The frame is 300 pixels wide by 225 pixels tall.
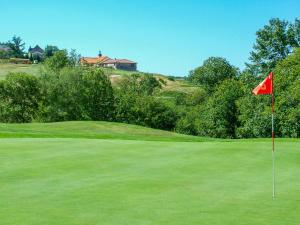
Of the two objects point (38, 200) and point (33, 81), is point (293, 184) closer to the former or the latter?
point (38, 200)

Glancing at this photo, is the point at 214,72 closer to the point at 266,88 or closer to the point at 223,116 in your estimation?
the point at 223,116

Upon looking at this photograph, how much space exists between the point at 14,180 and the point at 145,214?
4084mm

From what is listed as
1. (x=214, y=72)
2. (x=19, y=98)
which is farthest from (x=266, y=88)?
(x=214, y=72)

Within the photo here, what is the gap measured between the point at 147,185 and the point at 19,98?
51.8 meters

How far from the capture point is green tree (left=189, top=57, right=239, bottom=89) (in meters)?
90.2

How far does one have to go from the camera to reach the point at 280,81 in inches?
1891

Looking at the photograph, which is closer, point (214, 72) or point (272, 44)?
point (272, 44)

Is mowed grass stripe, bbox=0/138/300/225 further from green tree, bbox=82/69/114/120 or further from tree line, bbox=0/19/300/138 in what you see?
green tree, bbox=82/69/114/120

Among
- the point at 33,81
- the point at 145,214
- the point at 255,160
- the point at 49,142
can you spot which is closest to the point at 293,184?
the point at 255,160

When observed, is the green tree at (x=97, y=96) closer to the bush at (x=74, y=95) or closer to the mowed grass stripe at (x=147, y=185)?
the bush at (x=74, y=95)

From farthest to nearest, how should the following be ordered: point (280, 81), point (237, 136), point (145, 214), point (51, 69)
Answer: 1. point (51, 69)
2. point (237, 136)
3. point (280, 81)
4. point (145, 214)

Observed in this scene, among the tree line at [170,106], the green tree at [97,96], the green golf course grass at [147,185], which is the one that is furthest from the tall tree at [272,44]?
the green golf course grass at [147,185]

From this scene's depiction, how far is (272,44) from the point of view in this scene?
221 feet

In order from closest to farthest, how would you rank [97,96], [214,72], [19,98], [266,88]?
[266,88] < [19,98] < [97,96] < [214,72]
